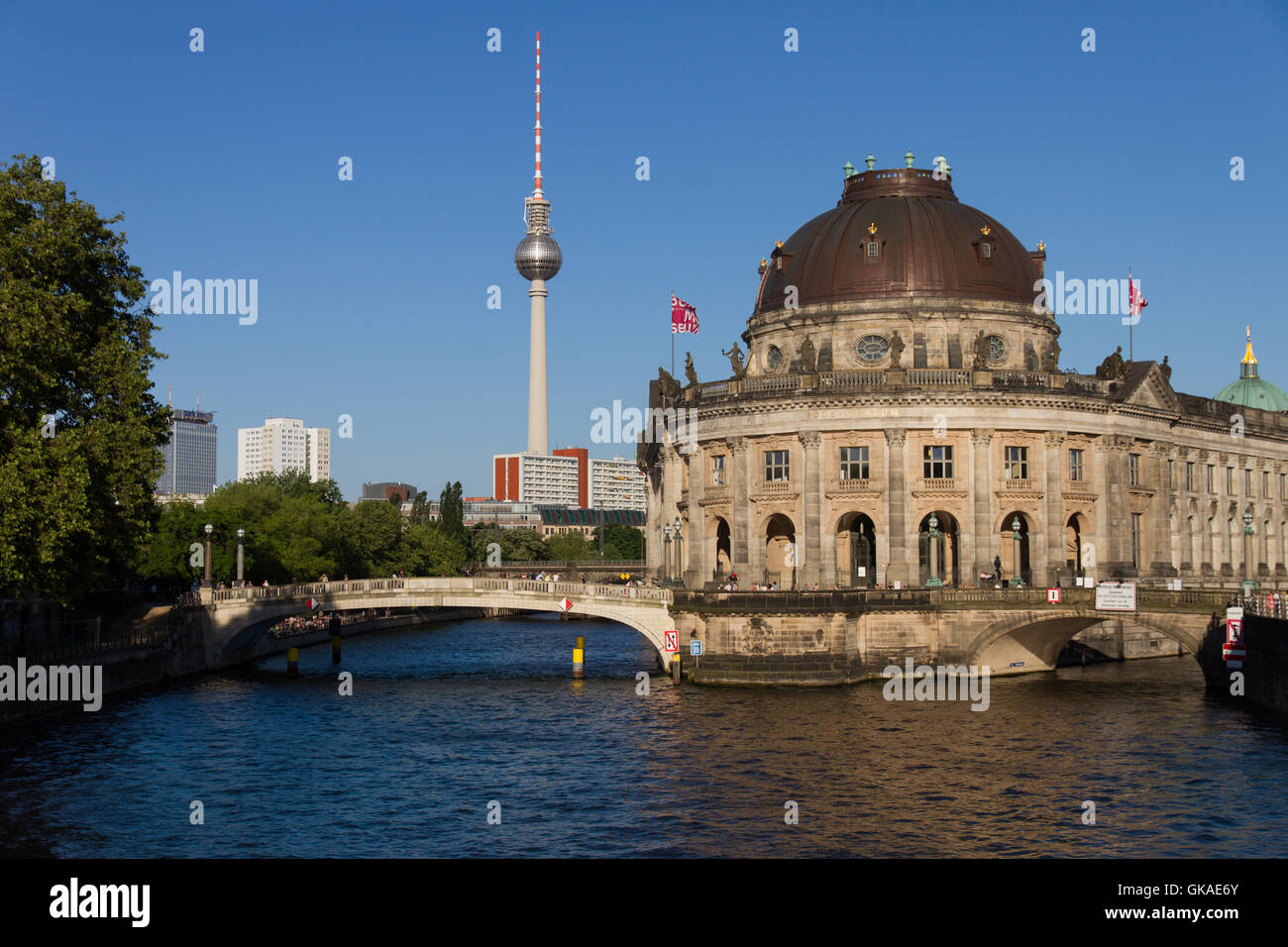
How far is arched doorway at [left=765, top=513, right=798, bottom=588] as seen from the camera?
282ft

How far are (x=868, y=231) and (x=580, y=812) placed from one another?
184 ft

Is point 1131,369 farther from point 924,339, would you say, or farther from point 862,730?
point 862,730

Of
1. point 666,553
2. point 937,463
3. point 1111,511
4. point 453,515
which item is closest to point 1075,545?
point 1111,511

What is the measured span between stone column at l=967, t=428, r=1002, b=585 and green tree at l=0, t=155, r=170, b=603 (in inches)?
1815

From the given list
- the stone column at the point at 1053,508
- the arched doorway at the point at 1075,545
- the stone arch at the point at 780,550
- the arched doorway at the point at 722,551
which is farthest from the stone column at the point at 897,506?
the arched doorway at the point at 722,551

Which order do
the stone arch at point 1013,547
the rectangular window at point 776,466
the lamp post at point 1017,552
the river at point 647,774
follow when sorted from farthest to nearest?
1. the rectangular window at point 776,466
2. the stone arch at point 1013,547
3. the lamp post at point 1017,552
4. the river at point 647,774

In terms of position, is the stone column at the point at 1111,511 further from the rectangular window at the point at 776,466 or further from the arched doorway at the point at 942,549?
the rectangular window at the point at 776,466

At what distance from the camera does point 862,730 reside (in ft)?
182

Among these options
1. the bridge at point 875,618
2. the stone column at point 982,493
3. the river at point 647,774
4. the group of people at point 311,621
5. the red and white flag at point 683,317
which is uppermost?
the red and white flag at point 683,317

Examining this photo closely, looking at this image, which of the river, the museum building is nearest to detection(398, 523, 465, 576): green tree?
the museum building

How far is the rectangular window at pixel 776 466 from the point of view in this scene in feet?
269

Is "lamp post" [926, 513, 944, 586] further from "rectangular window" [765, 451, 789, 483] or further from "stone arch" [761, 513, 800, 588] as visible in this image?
"stone arch" [761, 513, 800, 588]

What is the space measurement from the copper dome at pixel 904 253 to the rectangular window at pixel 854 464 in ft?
41.6
